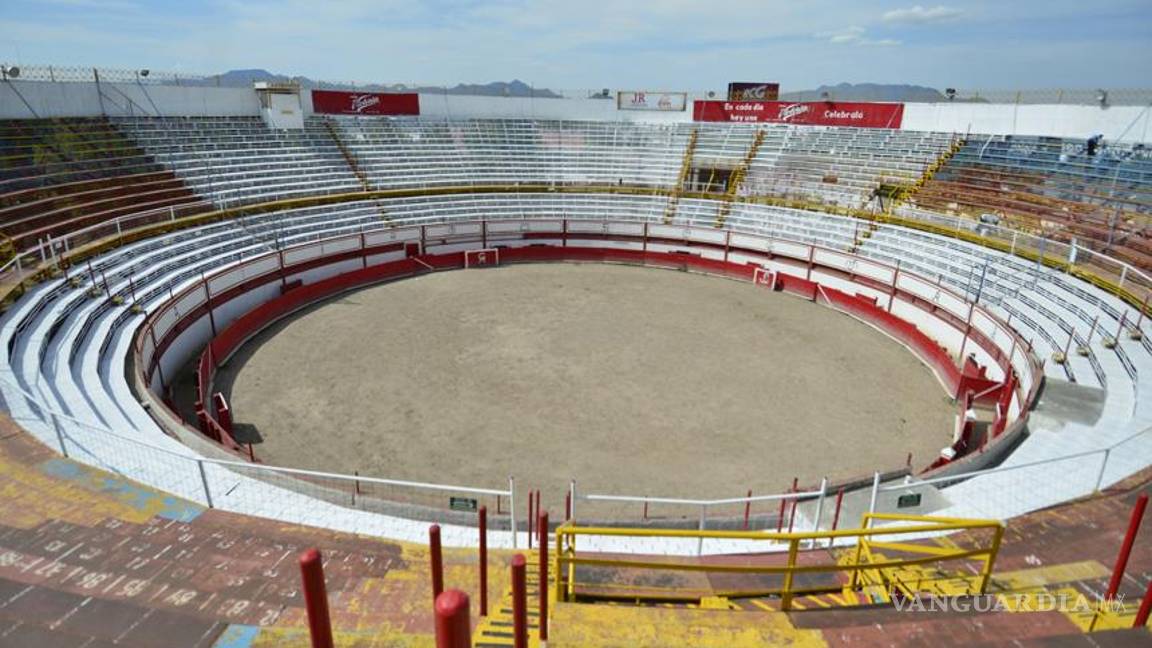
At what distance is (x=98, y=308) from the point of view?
64.9 ft

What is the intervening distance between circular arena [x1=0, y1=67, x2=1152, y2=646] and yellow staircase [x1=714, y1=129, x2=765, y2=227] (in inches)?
18.4

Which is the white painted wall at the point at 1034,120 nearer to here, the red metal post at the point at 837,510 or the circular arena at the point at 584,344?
the circular arena at the point at 584,344

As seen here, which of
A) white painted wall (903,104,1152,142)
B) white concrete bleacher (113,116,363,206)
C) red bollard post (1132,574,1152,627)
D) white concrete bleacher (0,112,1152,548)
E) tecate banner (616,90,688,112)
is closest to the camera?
red bollard post (1132,574,1152,627)

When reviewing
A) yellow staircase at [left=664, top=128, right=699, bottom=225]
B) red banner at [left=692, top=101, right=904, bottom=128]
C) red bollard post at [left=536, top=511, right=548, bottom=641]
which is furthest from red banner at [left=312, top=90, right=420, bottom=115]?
red bollard post at [left=536, top=511, right=548, bottom=641]

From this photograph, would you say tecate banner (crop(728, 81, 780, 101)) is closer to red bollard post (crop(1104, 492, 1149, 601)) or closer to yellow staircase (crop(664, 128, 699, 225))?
yellow staircase (crop(664, 128, 699, 225))

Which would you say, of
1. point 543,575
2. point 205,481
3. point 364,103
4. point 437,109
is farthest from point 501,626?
point 437,109

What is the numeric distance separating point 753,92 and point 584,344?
102 ft

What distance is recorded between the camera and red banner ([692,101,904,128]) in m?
41.3

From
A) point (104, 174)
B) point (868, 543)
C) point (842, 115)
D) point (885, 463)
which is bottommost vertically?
point (885, 463)

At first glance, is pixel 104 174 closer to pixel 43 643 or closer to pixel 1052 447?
pixel 43 643

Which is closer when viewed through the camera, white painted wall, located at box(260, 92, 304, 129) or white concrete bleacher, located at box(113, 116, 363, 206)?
white concrete bleacher, located at box(113, 116, 363, 206)

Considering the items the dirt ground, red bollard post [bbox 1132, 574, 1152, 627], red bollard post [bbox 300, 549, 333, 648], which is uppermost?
red bollard post [bbox 300, 549, 333, 648]

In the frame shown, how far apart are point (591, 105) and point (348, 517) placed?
43527 mm

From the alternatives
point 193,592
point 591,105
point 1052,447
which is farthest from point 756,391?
point 591,105
